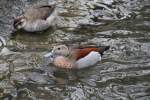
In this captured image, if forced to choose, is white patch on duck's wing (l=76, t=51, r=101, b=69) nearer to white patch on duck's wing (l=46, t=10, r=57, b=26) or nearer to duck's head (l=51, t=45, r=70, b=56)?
duck's head (l=51, t=45, r=70, b=56)

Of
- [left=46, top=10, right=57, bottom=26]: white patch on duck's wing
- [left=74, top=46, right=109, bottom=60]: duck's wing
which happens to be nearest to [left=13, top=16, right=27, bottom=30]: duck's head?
[left=46, top=10, right=57, bottom=26]: white patch on duck's wing

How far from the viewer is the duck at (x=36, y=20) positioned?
1237 centimetres

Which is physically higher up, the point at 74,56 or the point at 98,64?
the point at 74,56

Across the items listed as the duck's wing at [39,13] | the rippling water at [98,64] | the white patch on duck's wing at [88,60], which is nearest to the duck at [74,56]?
the white patch on duck's wing at [88,60]

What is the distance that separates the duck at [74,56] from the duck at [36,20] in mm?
1978

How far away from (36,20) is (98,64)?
2589 millimetres

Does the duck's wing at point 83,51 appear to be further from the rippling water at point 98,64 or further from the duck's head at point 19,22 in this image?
the duck's head at point 19,22

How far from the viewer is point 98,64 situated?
1052cm

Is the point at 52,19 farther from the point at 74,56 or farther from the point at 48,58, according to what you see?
the point at 74,56

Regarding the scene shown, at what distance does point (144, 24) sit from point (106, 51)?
1.79 meters

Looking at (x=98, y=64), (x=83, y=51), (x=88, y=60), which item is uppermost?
(x=83, y=51)

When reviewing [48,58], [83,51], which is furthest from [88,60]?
[48,58]

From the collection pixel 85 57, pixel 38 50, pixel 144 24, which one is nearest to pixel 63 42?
pixel 38 50

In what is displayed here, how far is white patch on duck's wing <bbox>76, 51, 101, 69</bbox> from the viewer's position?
10305 mm
